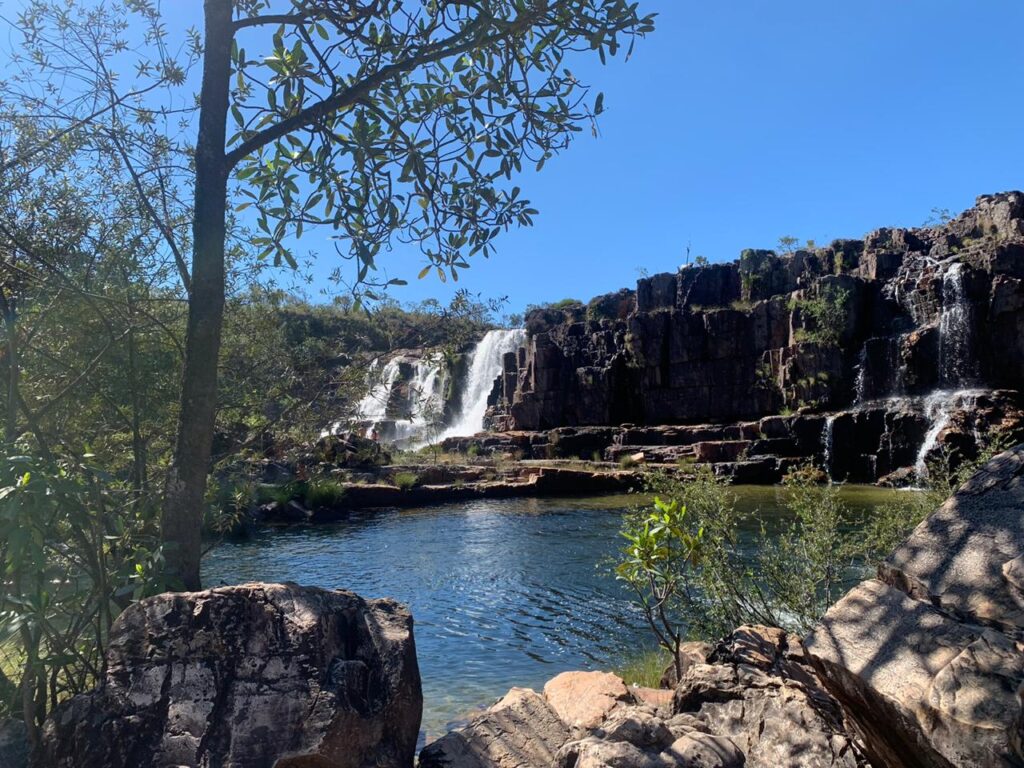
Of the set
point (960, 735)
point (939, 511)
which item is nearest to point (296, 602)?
point (960, 735)

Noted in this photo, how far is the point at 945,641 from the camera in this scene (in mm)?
2596

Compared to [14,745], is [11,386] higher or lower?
higher

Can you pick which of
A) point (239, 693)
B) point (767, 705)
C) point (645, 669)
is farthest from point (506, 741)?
point (645, 669)

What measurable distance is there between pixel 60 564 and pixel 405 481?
22.5 meters

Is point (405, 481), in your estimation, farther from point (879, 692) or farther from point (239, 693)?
point (879, 692)

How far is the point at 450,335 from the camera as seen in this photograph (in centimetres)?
486

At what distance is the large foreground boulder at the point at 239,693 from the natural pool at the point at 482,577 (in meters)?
3.21

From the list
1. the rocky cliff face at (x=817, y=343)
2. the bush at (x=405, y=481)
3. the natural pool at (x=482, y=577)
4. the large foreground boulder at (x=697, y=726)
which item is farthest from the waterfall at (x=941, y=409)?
the large foreground boulder at (x=697, y=726)

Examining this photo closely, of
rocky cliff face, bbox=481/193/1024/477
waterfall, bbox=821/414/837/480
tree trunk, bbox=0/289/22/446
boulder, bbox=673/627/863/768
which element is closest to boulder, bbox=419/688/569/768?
boulder, bbox=673/627/863/768

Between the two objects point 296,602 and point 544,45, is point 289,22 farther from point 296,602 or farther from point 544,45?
point 296,602

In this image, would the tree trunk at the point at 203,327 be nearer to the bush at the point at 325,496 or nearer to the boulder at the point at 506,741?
the boulder at the point at 506,741

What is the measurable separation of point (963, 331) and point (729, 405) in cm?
1398

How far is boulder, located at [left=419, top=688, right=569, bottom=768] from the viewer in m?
3.74

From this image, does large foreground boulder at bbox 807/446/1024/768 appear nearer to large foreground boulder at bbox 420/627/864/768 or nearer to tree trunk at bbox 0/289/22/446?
large foreground boulder at bbox 420/627/864/768
